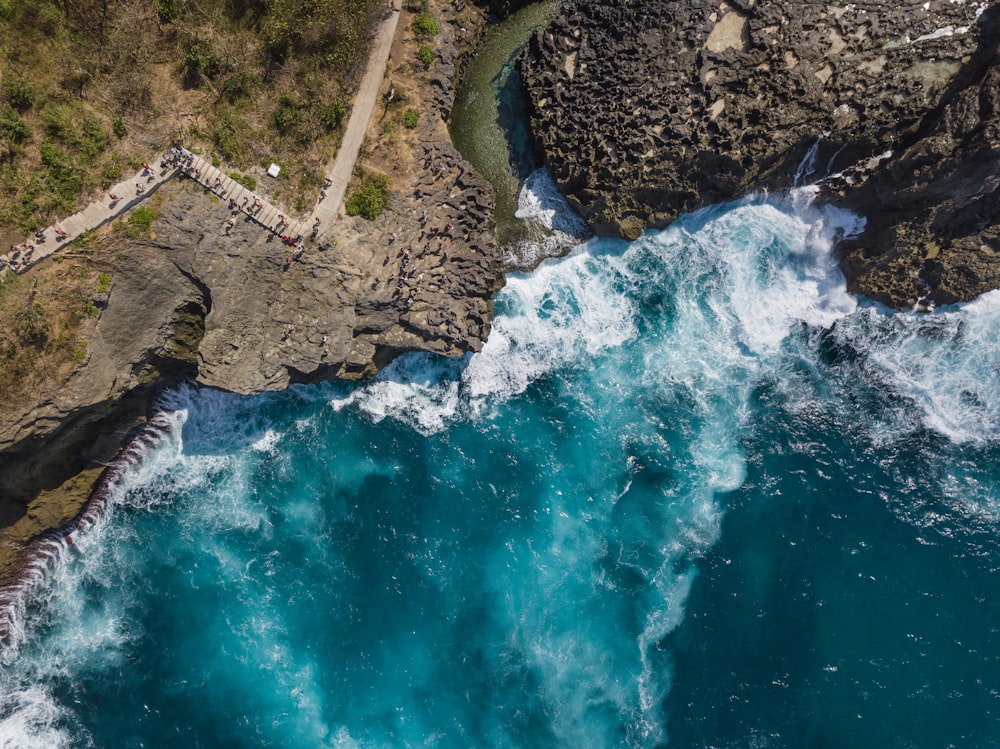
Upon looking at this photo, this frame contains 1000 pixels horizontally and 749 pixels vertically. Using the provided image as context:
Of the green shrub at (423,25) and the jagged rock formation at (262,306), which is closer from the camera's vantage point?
the jagged rock formation at (262,306)

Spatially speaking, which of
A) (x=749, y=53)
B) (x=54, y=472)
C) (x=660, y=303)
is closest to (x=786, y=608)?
(x=660, y=303)

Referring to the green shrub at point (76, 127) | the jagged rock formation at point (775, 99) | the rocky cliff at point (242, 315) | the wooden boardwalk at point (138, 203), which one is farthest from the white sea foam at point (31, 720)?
the jagged rock formation at point (775, 99)

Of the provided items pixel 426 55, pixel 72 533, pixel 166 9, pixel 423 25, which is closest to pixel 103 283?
pixel 166 9

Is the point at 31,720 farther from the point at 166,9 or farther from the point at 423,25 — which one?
the point at 423,25

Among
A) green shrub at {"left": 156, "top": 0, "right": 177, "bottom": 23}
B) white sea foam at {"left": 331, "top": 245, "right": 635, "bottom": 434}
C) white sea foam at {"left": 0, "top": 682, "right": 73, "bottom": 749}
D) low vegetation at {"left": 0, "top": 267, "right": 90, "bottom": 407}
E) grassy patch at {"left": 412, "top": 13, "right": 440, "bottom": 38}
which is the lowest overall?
white sea foam at {"left": 0, "top": 682, "right": 73, "bottom": 749}

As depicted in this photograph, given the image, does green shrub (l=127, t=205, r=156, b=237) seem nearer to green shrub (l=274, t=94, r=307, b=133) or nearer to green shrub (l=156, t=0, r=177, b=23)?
green shrub (l=274, t=94, r=307, b=133)

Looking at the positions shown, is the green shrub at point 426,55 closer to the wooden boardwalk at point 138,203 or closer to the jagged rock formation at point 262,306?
the jagged rock formation at point 262,306

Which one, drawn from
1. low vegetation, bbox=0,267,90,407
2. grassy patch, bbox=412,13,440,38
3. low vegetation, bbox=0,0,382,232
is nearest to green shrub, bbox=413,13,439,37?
Answer: grassy patch, bbox=412,13,440,38
